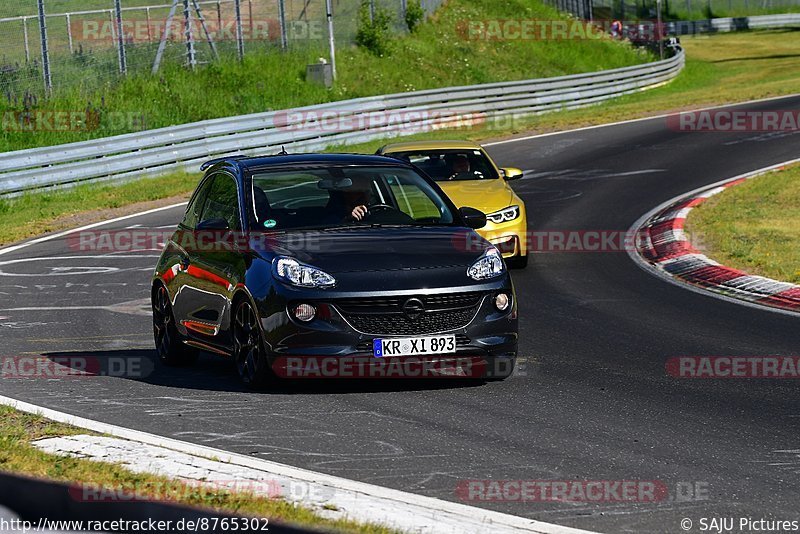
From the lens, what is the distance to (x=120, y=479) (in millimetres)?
6297

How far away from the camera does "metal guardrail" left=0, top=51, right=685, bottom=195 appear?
24031 millimetres

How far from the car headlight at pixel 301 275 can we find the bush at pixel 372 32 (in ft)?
117

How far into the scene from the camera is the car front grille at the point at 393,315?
27.8 feet

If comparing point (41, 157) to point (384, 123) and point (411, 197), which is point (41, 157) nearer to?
point (384, 123)

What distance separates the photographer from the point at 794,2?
295ft

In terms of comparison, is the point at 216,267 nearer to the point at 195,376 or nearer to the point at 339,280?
the point at 195,376

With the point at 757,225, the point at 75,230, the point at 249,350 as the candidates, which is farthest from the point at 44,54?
the point at 249,350

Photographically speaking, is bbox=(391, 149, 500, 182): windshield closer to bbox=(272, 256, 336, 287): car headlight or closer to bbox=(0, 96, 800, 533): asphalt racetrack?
bbox=(0, 96, 800, 533): asphalt racetrack

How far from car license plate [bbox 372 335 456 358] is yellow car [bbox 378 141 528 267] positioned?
5792 mm

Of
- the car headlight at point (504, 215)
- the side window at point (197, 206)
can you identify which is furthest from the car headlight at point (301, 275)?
the car headlight at point (504, 215)

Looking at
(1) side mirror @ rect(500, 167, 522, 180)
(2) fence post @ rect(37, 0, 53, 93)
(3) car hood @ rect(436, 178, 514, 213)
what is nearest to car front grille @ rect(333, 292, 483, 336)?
(3) car hood @ rect(436, 178, 514, 213)

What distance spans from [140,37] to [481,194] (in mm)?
22147

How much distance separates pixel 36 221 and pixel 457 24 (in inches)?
1255

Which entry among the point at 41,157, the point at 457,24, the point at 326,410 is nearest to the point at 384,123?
the point at 41,157
